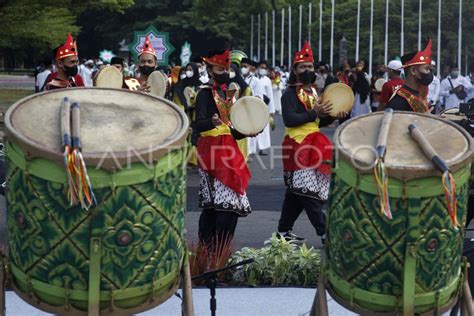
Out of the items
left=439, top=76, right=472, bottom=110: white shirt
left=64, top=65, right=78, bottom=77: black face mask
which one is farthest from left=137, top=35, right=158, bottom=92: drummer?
left=439, top=76, right=472, bottom=110: white shirt

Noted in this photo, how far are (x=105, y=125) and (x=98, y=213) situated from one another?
422 millimetres

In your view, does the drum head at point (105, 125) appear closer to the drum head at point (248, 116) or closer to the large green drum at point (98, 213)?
the large green drum at point (98, 213)

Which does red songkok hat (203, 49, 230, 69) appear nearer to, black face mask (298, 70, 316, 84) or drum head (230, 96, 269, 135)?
drum head (230, 96, 269, 135)

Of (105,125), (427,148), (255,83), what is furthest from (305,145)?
(255,83)

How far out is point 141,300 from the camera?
425 centimetres

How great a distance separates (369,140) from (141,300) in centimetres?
122

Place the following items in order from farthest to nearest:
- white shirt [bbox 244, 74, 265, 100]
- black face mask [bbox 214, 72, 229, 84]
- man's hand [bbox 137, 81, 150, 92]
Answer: white shirt [bbox 244, 74, 265, 100], man's hand [bbox 137, 81, 150, 92], black face mask [bbox 214, 72, 229, 84]

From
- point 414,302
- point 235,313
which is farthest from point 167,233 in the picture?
Answer: point 235,313

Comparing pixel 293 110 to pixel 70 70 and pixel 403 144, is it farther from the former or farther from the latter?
pixel 403 144

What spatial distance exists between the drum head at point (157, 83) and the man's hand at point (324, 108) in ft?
5.08

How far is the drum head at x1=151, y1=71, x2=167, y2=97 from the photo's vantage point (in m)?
8.58

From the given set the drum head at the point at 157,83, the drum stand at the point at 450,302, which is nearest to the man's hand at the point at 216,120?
the drum head at the point at 157,83

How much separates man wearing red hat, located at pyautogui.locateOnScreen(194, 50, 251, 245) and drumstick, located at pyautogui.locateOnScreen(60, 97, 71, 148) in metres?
3.05

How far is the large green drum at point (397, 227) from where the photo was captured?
4.14m
